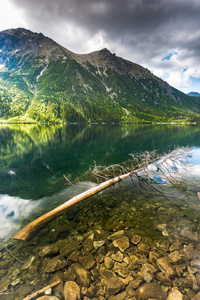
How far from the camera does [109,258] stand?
7719 millimetres

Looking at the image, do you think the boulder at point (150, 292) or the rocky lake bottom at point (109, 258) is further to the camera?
the rocky lake bottom at point (109, 258)

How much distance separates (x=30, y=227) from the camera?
10.4 m

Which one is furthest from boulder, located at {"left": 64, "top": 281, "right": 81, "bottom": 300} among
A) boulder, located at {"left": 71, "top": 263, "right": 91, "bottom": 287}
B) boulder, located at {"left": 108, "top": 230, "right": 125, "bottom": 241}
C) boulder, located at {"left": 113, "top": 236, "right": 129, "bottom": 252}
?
boulder, located at {"left": 108, "top": 230, "right": 125, "bottom": 241}

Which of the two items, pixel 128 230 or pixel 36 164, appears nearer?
pixel 128 230

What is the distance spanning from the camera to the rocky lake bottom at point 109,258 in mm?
→ 6172

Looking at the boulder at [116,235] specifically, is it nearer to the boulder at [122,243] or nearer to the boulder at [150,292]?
the boulder at [122,243]

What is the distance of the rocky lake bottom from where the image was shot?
243 inches

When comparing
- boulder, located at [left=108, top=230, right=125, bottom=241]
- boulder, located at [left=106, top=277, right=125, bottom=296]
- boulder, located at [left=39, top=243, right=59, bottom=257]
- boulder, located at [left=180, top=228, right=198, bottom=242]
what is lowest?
boulder, located at [left=180, top=228, right=198, bottom=242]

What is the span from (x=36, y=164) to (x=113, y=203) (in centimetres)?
2145

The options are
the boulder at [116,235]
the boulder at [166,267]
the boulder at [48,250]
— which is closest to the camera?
the boulder at [166,267]

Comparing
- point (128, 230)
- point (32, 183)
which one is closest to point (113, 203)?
point (128, 230)

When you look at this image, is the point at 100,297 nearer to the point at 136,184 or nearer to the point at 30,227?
the point at 30,227

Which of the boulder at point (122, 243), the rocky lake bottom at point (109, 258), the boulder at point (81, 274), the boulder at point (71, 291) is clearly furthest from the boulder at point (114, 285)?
the boulder at point (122, 243)

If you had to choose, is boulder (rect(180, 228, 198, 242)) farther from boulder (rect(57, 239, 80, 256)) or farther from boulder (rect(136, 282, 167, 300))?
boulder (rect(57, 239, 80, 256))
